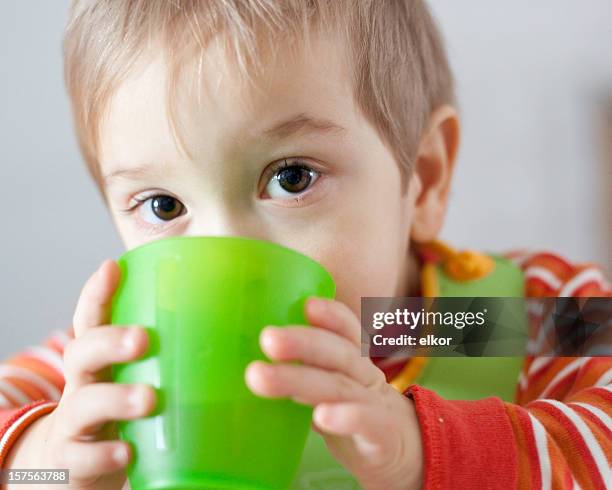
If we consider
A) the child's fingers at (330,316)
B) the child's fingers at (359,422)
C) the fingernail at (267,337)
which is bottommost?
the child's fingers at (359,422)

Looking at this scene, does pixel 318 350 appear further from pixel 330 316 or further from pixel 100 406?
pixel 100 406

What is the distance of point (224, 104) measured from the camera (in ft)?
2.28

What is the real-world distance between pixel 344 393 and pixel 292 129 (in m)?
0.27

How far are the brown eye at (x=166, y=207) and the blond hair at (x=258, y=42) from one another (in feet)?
0.29

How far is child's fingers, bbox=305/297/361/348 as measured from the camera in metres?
0.52

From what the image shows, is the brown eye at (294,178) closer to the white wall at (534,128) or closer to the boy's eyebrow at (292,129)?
the boy's eyebrow at (292,129)

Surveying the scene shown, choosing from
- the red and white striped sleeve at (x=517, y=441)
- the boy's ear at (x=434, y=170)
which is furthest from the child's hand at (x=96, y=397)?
the boy's ear at (x=434, y=170)

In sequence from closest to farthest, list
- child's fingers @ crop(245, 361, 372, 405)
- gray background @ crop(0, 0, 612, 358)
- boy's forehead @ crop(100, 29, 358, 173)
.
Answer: child's fingers @ crop(245, 361, 372, 405) < boy's forehead @ crop(100, 29, 358, 173) < gray background @ crop(0, 0, 612, 358)

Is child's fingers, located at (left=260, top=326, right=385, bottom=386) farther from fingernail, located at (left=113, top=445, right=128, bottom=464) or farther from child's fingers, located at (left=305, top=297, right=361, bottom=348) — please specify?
fingernail, located at (left=113, top=445, right=128, bottom=464)

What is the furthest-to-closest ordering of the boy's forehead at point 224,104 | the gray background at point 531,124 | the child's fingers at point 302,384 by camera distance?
the gray background at point 531,124 → the boy's forehead at point 224,104 → the child's fingers at point 302,384

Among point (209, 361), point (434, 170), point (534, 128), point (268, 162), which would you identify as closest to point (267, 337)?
point (209, 361)

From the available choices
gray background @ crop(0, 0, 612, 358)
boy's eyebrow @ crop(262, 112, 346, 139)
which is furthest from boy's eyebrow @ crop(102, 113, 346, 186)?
gray background @ crop(0, 0, 612, 358)

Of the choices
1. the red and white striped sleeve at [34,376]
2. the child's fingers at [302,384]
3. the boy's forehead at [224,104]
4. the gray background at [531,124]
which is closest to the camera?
the child's fingers at [302,384]

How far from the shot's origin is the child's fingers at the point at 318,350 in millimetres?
499
